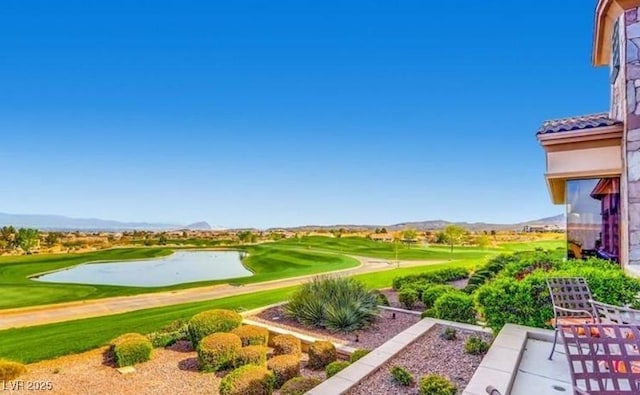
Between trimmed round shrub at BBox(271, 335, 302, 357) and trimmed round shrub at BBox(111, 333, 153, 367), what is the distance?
1.91 meters

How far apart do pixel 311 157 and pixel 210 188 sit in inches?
469

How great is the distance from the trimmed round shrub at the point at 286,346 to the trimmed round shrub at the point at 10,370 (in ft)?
11.2

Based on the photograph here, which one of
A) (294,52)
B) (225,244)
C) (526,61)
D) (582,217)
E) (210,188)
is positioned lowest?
(225,244)

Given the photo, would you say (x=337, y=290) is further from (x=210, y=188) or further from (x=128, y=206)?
(x=128, y=206)

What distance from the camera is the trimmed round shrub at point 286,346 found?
494 centimetres

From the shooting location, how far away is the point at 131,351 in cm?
489

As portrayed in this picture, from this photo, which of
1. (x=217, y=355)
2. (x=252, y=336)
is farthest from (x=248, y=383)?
(x=252, y=336)

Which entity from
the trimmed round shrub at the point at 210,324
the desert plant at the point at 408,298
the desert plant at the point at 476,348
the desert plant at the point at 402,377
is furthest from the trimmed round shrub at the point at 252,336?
the desert plant at the point at 408,298

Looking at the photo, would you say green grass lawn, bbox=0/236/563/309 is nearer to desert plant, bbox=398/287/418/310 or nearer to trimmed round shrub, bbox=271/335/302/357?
desert plant, bbox=398/287/418/310

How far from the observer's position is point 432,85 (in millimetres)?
14555

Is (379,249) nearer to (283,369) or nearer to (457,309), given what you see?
(457,309)

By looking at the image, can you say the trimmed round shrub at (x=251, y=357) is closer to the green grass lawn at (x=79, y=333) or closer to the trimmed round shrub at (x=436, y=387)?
the trimmed round shrub at (x=436, y=387)

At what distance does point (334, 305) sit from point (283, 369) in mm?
2486

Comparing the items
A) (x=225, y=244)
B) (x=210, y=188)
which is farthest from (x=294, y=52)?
(x=225, y=244)
